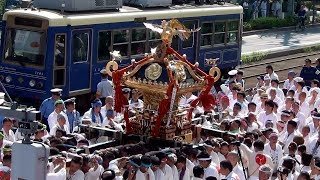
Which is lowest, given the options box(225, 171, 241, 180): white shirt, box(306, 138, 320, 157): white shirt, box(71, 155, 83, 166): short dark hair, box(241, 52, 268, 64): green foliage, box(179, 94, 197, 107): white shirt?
box(241, 52, 268, 64): green foliage

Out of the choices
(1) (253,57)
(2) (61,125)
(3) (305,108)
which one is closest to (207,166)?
(2) (61,125)

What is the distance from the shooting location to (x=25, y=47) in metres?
17.4

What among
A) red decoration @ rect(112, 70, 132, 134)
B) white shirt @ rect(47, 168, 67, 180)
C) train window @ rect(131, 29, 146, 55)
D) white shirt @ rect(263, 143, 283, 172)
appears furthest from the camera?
train window @ rect(131, 29, 146, 55)

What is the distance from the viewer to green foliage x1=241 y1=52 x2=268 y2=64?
2862 centimetres

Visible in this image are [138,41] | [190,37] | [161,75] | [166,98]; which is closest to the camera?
[166,98]

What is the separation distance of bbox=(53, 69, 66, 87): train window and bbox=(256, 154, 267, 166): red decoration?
21.3ft

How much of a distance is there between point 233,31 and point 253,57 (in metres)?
6.58

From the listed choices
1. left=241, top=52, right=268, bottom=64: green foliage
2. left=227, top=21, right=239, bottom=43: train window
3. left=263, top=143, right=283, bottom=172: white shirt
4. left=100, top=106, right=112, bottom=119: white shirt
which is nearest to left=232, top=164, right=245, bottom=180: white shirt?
left=263, top=143, right=283, bottom=172: white shirt

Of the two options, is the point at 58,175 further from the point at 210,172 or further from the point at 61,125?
the point at 61,125

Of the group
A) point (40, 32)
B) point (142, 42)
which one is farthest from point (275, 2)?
point (40, 32)

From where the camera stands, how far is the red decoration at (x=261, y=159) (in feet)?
38.6

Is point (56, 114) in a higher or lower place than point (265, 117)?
higher

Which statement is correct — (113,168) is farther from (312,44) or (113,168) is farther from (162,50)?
(312,44)

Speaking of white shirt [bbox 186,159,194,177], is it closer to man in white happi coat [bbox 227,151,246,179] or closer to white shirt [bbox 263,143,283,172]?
man in white happi coat [bbox 227,151,246,179]
